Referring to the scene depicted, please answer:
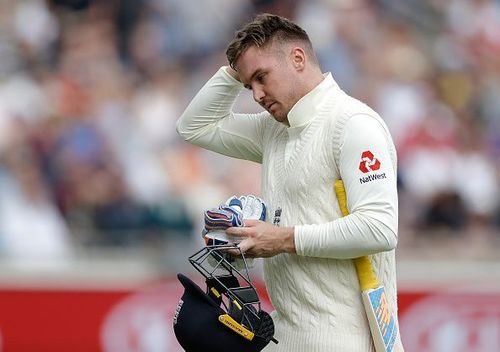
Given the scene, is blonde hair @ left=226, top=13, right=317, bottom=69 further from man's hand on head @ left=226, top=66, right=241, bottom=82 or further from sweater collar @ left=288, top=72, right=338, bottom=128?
man's hand on head @ left=226, top=66, right=241, bottom=82

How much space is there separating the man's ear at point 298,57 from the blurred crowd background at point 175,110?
13.8 ft

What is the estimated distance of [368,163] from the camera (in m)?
4.20

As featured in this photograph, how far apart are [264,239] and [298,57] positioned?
670 millimetres

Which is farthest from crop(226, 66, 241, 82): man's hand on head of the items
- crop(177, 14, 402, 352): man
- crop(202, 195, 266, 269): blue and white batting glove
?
crop(202, 195, 266, 269): blue and white batting glove

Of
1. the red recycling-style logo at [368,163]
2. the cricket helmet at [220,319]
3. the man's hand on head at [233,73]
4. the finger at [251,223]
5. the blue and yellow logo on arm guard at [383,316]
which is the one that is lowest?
the cricket helmet at [220,319]

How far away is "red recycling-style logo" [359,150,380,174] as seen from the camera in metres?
4.19

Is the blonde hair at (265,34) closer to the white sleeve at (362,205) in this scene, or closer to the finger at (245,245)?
the white sleeve at (362,205)

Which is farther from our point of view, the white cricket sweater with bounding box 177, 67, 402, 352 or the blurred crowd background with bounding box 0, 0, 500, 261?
the blurred crowd background with bounding box 0, 0, 500, 261

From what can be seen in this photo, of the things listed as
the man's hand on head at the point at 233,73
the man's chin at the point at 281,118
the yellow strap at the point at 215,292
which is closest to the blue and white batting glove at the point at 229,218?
the yellow strap at the point at 215,292

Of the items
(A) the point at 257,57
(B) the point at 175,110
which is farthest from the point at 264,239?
(B) the point at 175,110

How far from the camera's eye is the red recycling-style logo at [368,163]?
4191 mm

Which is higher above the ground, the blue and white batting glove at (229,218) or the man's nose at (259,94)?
the man's nose at (259,94)

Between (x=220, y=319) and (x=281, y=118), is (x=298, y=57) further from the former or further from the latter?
(x=220, y=319)

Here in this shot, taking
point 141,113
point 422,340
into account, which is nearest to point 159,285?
point 422,340
